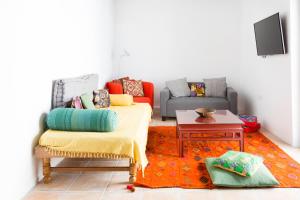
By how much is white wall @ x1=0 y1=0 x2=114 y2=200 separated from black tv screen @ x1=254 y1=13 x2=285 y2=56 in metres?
2.79

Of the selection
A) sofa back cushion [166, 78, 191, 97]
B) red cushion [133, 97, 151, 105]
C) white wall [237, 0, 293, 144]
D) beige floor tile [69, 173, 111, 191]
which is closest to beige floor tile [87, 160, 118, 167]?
beige floor tile [69, 173, 111, 191]

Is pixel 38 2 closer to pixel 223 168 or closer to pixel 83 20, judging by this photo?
pixel 83 20

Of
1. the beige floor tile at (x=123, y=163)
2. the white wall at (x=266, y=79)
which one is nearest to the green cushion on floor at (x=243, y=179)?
the beige floor tile at (x=123, y=163)

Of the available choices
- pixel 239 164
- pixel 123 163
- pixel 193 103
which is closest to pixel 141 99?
pixel 193 103

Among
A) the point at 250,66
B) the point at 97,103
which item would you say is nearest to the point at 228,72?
the point at 250,66

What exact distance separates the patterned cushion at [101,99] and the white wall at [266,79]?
258 cm

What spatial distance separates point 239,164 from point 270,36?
2.30 meters

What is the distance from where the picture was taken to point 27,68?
8.29 ft

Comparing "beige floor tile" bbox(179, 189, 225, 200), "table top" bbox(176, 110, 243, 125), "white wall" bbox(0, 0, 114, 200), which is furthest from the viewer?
"table top" bbox(176, 110, 243, 125)

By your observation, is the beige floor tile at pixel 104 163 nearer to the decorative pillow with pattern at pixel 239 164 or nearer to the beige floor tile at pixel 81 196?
the beige floor tile at pixel 81 196

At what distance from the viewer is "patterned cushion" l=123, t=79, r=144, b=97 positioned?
5.45 metres

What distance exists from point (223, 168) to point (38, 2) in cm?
249

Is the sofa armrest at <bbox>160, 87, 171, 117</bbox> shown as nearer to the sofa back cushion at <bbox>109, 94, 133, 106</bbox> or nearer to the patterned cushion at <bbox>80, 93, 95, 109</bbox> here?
the sofa back cushion at <bbox>109, 94, 133, 106</bbox>

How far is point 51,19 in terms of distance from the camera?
3.03 meters
